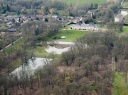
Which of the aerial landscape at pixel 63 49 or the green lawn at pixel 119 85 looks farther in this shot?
the aerial landscape at pixel 63 49

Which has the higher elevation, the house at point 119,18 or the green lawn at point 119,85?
the house at point 119,18

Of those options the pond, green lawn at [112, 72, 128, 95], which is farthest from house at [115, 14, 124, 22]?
green lawn at [112, 72, 128, 95]

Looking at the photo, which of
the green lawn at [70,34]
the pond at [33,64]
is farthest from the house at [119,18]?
the pond at [33,64]

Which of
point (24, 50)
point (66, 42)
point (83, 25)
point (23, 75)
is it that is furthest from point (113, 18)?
point (23, 75)

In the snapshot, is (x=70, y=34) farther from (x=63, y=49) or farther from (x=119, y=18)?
(x=119, y=18)

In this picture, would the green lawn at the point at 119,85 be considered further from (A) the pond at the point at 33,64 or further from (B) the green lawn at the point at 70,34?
(B) the green lawn at the point at 70,34

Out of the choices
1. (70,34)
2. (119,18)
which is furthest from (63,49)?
(119,18)

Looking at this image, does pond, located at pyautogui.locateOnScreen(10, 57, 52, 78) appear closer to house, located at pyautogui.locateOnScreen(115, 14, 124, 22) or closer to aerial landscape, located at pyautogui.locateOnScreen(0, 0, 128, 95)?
aerial landscape, located at pyautogui.locateOnScreen(0, 0, 128, 95)
